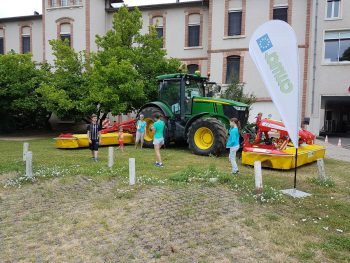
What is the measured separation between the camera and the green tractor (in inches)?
491

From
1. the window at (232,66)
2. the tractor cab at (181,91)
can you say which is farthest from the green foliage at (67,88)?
the window at (232,66)

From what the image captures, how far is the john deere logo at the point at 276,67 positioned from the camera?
717 cm

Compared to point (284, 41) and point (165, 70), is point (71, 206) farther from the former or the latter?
point (165, 70)

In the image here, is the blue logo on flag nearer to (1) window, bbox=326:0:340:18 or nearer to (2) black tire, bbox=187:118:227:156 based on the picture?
(2) black tire, bbox=187:118:227:156

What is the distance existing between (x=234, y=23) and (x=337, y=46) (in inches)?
282

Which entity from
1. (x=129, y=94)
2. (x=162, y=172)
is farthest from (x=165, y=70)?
(x=162, y=172)

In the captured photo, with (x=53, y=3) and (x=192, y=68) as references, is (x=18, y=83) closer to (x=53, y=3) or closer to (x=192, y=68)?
(x=53, y=3)

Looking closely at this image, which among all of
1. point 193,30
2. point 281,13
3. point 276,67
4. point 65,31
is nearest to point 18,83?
point 65,31

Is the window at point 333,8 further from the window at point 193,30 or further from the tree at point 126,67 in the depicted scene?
the tree at point 126,67

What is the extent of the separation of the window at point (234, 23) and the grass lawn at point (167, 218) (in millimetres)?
17592

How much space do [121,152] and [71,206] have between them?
22.8 feet

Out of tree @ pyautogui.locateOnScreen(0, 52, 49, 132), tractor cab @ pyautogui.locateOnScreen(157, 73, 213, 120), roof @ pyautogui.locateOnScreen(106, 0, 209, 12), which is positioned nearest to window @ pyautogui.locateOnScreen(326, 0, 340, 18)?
roof @ pyautogui.locateOnScreen(106, 0, 209, 12)

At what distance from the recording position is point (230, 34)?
82.0 ft

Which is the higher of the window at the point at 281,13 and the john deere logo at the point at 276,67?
the window at the point at 281,13
